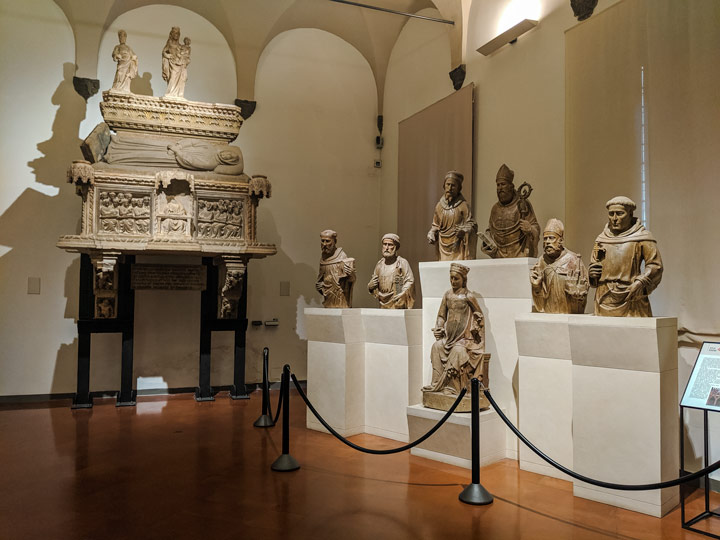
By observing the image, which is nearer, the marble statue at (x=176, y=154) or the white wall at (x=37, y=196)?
the marble statue at (x=176, y=154)

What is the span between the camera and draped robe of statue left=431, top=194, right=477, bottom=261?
6.52 metres

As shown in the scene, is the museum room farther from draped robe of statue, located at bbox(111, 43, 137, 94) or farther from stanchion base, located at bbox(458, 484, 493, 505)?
draped robe of statue, located at bbox(111, 43, 137, 94)

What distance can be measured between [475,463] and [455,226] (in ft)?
9.15

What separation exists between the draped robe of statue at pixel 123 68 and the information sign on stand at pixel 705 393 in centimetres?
816

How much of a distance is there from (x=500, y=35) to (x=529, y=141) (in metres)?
1.61

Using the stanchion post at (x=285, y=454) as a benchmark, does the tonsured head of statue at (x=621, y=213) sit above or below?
above

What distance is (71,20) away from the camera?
9.85 meters

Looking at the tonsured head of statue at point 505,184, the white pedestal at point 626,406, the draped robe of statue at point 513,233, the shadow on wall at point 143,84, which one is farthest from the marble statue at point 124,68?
the white pedestal at point 626,406

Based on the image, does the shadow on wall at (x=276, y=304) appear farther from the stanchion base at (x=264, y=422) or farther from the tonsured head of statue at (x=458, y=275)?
the tonsured head of statue at (x=458, y=275)

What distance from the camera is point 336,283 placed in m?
7.32

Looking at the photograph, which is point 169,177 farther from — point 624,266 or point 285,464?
point 624,266

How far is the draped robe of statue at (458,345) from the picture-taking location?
5.82m

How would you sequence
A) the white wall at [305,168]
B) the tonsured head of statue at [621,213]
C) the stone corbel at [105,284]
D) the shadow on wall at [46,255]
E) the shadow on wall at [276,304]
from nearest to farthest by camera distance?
1. the tonsured head of statue at [621,213]
2. the stone corbel at [105,284]
3. the shadow on wall at [46,255]
4. the shadow on wall at [276,304]
5. the white wall at [305,168]

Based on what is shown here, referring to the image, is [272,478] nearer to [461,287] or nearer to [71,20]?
[461,287]
